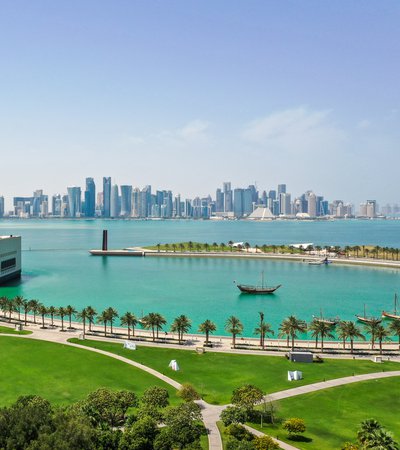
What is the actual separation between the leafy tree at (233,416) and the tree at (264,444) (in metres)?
3.13

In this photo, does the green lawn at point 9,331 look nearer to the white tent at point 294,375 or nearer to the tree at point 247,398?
the white tent at point 294,375

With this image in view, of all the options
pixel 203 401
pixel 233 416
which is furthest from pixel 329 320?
pixel 233 416

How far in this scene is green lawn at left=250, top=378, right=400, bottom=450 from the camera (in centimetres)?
3284

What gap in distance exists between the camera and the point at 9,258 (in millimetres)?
112000

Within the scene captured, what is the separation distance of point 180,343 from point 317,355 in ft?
54.5

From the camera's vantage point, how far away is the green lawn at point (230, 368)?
43.0m

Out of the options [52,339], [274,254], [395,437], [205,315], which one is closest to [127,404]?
[395,437]

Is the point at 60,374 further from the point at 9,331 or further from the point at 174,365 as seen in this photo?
the point at 9,331

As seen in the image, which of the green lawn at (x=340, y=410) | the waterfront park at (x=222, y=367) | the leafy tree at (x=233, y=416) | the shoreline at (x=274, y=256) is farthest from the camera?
the shoreline at (x=274, y=256)

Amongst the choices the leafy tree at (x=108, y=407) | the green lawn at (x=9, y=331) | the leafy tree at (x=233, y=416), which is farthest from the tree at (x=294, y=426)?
the green lawn at (x=9, y=331)

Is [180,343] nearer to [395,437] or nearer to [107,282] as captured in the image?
[395,437]

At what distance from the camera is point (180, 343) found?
2281 inches

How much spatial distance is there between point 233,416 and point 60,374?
20467 millimetres

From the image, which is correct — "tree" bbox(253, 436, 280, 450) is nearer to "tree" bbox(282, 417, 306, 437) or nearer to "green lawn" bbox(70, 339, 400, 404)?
"tree" bbox(282, 417, 306, 437)
